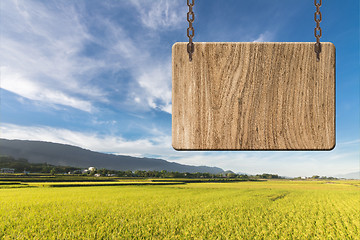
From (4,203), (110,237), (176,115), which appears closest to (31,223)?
(110,237)

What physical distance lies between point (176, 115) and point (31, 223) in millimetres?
25082

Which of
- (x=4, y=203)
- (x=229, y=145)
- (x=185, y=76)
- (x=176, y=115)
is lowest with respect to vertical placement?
(x=4, y=203)

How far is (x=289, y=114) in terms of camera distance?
1676 mm

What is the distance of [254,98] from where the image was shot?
A: 167 centimetres

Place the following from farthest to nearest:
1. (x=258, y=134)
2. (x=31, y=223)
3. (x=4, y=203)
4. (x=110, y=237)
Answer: (x=4, y=203) → (x=31, y=223) → (x=110, y=237) → (x=258, y=134)

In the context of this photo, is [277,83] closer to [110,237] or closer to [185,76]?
[185,76]

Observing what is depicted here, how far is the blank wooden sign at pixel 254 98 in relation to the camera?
1662 mm

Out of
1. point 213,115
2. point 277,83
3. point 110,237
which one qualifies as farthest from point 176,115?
point 110,237

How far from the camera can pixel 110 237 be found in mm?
17562

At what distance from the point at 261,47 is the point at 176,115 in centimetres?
78

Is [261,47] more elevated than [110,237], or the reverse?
[261,47]

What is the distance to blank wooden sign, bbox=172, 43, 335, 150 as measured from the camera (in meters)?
1.66

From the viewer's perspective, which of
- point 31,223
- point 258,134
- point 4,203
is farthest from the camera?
point 4,203

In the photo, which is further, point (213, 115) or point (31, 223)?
point (31, 223)
